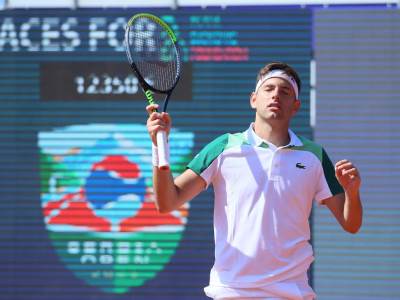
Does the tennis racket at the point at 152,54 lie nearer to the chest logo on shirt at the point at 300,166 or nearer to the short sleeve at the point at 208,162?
the short sleeve at the point at 208,162

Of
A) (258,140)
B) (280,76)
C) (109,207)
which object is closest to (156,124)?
(258,140)

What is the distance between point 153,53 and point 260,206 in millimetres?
1102

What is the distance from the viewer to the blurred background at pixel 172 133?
8.51 meters

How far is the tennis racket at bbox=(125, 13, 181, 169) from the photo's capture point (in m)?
4.03

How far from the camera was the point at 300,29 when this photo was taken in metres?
8.55

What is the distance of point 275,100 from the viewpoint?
145 inches

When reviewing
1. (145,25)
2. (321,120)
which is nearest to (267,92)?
(145,25)

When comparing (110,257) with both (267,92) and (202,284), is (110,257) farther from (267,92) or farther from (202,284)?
(267,92)

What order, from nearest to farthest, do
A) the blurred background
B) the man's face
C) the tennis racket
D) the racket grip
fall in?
1. the racket grip
2. the man's face
3. the tennis racket
4. the blurred background

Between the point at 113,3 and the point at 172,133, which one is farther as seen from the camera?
the point at 113,3

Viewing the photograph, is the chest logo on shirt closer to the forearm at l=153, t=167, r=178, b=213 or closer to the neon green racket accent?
the forearm at l=153, t=167, r=178, b=213

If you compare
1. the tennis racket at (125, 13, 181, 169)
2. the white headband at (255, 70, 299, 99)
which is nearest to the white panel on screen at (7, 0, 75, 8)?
the tennis racket at (125, 13, 181, 169)

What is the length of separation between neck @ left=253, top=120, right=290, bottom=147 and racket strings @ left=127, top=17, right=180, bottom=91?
0.55 metres

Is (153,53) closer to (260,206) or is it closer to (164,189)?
(164,189)
